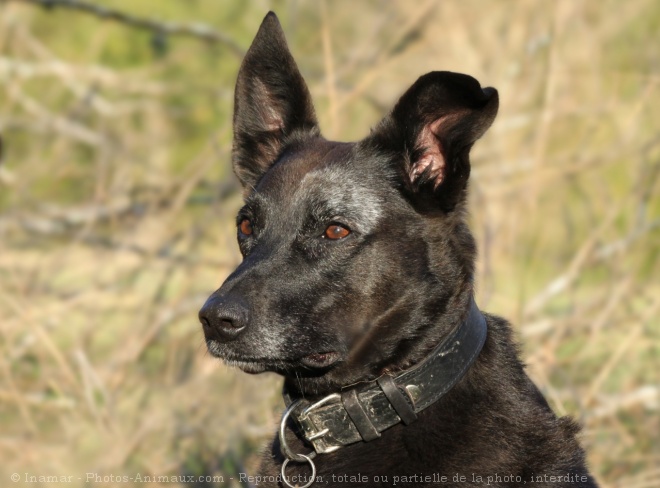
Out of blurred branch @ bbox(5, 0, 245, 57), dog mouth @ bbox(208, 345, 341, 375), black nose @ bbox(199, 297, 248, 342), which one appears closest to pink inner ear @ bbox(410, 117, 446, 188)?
dog mouth @ bbox(208, 345, 341, 375)

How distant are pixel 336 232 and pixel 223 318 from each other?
1.83ft

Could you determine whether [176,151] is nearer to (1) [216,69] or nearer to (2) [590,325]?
(1) [216,69]

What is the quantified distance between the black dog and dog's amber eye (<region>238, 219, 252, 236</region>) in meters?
0.02

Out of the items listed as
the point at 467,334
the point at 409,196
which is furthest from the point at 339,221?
the point at 467,334

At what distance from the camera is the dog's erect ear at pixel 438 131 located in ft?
10.6

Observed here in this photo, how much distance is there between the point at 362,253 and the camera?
3.37m

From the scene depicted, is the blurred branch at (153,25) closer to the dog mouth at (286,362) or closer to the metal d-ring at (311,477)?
the dog mouth at (286,362)

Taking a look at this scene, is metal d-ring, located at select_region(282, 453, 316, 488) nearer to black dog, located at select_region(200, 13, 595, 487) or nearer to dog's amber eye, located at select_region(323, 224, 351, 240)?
black dog, located at select_region(200, 13, 595, 487)

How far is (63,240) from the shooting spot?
795cm

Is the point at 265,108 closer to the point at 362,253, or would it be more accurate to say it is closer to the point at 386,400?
the point at 362,253

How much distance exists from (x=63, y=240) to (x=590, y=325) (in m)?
4.47

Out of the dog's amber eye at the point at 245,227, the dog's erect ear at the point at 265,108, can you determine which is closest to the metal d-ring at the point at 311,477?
the dog's amber eye at the point at 245,227

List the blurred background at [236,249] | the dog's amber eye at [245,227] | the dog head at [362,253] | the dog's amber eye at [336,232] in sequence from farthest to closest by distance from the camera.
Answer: the blurred background at [236,249] < the dog's amber eye at [245,227] < the dog's amber eye at [336,232] < the dog head at [362,253]

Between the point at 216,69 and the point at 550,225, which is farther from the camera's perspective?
the point at 216,69
